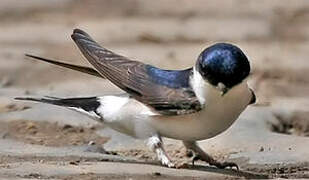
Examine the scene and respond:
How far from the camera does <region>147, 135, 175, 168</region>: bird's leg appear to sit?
4250mm

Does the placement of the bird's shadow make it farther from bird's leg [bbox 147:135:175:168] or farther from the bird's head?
the bird's head

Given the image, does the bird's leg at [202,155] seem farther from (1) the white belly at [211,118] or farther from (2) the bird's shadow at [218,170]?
(1) the white belly at [211,118]

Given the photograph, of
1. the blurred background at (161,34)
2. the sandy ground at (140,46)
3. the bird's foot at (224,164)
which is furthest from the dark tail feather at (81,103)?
the blurred background at (161,34)

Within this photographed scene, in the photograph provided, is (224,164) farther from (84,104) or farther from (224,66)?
(84,104)

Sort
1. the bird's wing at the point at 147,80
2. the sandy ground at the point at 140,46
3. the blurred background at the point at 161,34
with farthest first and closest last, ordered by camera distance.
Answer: the blurred background at the point at 161,34
the sandy ground at the point at 140,46
the bird's wing at the point at 147,80

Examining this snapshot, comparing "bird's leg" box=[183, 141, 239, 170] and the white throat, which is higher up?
the white throat

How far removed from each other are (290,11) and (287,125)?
2730mm

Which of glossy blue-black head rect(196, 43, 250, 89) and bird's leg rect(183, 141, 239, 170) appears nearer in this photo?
glossy blue-black head rect(196, 43, 250, 89)

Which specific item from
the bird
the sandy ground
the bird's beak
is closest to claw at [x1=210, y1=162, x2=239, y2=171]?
the bird

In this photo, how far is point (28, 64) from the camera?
6945 mm

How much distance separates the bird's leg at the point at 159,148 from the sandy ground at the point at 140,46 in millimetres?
307

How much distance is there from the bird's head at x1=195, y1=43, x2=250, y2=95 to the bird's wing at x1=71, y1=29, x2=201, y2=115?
13cm

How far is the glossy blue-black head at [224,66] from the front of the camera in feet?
12.9

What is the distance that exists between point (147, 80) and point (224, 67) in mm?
535
